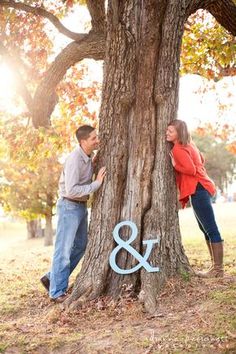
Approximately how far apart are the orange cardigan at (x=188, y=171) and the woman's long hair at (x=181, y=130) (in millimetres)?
87

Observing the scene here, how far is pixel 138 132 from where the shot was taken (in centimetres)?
671

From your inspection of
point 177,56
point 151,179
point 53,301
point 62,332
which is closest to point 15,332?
point 62,332

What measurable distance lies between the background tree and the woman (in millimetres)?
153

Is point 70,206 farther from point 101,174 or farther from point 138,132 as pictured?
point 138,132

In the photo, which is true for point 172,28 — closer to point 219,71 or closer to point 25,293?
point 25,293

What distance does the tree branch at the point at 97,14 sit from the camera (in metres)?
8.24

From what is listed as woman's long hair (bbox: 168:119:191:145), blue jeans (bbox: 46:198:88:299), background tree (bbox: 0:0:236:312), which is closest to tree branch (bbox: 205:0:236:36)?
background tree (bbox: 0:0:236:312)

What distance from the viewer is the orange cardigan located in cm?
666

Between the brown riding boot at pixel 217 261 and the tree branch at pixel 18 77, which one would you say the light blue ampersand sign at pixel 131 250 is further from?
the tree branch at pixel 18 77

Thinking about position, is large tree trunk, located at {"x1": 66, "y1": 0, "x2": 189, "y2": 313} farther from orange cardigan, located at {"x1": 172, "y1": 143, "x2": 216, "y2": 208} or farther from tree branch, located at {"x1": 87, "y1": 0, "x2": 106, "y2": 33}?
tree branch, located at {"x1": 87, "y1": 0, "x2": 106, "y2": 33}

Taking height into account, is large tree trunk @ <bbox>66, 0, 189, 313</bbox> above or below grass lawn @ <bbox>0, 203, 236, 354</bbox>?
above

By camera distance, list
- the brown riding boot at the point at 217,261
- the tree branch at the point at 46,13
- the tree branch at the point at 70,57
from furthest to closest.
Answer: the tree branch at the point at 46,13 → the tree branch at the point at 70,57 → the brown riding boot at the point at 217,261

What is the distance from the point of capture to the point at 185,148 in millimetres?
6742

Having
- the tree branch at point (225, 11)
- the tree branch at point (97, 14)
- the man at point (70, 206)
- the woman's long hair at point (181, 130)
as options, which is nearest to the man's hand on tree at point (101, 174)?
the man at point (70, 206)
